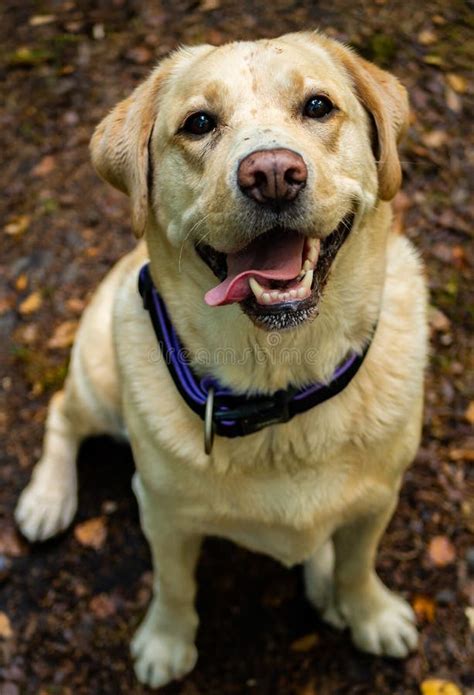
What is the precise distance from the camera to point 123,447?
3930 mm

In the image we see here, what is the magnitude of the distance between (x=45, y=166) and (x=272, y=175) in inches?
134

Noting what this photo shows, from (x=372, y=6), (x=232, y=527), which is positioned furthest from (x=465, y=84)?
(x=232, y=527)

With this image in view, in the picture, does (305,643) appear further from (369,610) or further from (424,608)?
(424,608)

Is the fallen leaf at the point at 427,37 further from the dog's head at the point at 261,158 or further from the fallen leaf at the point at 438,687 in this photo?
the fallen leaf at the point at 438,687

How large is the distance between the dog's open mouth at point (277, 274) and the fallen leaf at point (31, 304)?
2406 millimetres

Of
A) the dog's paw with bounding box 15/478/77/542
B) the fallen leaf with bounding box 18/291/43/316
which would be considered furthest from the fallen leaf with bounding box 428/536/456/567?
the fallen leaf with bounding box 18/291/43/316

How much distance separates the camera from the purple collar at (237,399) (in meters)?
2.42

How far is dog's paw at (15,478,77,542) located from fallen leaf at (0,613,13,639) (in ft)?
1.15

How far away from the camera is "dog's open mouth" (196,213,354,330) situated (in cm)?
209

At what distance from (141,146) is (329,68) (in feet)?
2.01

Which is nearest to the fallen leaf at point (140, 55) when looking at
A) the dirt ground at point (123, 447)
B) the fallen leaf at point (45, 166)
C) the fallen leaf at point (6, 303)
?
the dirt ground at point (123, 447)

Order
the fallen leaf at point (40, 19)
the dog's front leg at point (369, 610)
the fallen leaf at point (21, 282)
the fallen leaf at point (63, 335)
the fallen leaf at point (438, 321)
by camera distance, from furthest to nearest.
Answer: the fallen leaf at point (40, 19), the fallen leaf at point (21, 282), the fallen leaf at point (63, 335), the fallen leaf at point (438, 321), the dog's front leg at point (369, 610)

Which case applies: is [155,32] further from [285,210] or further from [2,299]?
[285,210]

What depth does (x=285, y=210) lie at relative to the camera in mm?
2053
